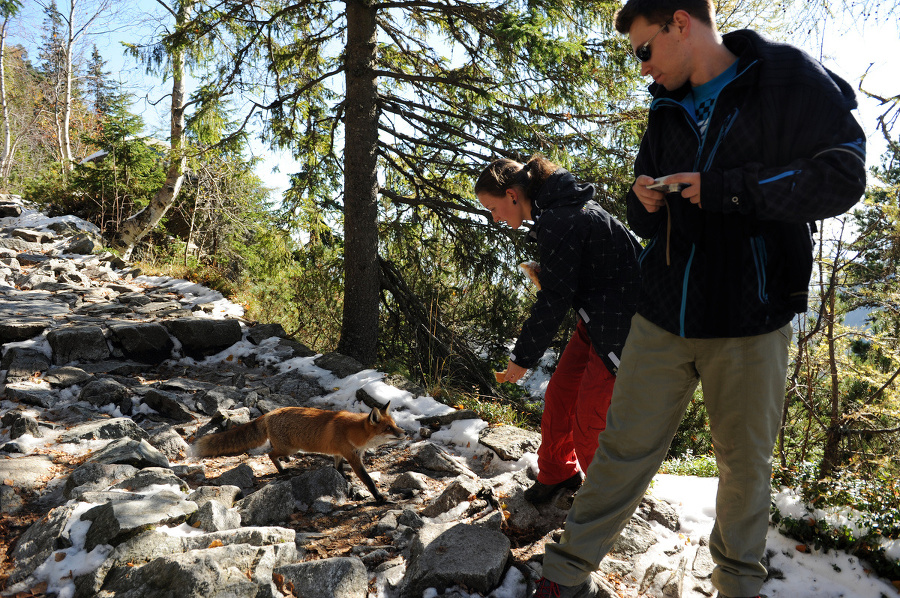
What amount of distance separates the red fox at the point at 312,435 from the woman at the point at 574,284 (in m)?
1.50

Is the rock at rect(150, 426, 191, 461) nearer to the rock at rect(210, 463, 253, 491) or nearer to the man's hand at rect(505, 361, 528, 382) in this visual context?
the rock at rect(210, 463, 253, 491)

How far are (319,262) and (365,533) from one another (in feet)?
19.4

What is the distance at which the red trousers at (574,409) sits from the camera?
2.83 m

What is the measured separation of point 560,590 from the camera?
2.19 metres

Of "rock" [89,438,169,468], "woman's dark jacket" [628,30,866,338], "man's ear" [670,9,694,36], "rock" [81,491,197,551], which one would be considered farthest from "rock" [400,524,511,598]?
"man's ear" [670,9,694,36]

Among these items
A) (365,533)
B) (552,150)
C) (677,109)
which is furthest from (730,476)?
(552,150)

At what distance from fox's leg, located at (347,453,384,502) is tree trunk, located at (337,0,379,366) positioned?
372 centimetres

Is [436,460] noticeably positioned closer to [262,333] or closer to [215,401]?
[215,401]

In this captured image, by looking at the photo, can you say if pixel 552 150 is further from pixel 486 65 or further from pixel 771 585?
pixel 771 585

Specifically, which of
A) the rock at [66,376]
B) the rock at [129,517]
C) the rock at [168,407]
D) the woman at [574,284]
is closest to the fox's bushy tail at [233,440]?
the rock at [168,407]

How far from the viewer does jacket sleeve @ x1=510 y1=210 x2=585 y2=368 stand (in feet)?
8.78

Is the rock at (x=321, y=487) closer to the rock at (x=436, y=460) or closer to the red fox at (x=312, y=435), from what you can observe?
the red fox at (x=312, y=435)

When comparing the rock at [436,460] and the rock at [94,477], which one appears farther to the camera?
the rock at [436,460]

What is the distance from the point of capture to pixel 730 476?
1.97m
